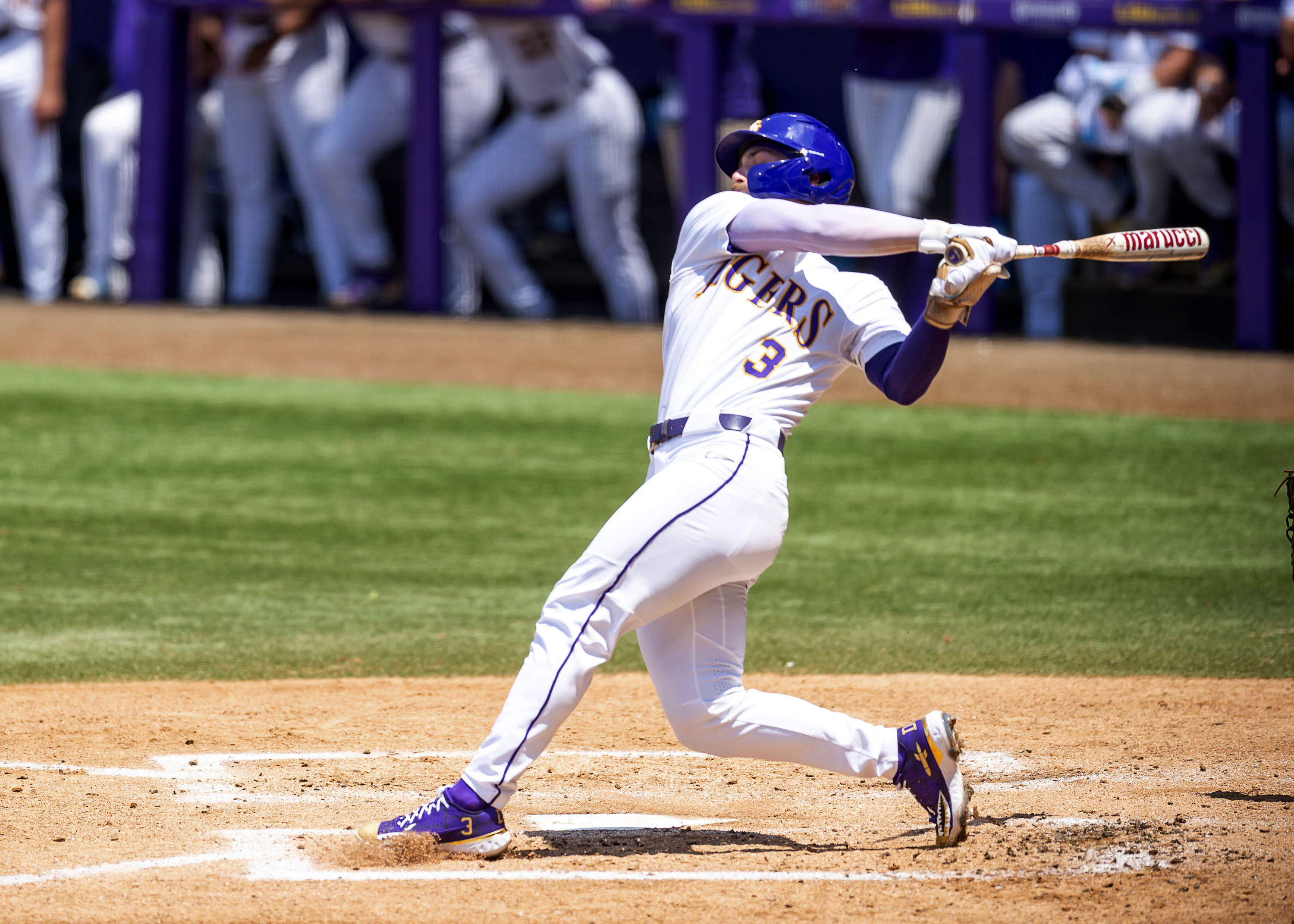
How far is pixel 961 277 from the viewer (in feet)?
10.7

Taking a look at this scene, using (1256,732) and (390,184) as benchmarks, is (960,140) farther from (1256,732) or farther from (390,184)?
(1256,732)

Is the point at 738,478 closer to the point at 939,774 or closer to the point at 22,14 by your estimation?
the point at 939,774

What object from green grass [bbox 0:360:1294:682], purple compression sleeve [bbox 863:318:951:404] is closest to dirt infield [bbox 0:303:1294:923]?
green grass [bbox 0:360:1294:682]

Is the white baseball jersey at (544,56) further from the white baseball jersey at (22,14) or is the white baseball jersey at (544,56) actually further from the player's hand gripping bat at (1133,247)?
the player's hand gripping bat at (1133,247)

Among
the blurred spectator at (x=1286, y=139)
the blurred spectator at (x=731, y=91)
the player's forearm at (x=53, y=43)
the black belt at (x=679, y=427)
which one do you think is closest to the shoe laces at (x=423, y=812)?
the black belt at (x=679, y=427)

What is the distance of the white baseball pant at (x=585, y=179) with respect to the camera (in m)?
13.1

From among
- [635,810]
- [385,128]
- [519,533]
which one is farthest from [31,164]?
[635,810]

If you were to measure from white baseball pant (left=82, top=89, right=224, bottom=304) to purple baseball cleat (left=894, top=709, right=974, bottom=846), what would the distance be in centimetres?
1146

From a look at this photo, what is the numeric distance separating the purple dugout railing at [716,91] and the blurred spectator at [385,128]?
0.58 ft

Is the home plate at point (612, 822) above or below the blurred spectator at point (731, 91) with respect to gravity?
below

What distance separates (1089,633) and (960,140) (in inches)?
262

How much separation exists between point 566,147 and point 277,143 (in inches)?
103

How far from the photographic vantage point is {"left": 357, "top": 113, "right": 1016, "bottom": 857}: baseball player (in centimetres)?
342

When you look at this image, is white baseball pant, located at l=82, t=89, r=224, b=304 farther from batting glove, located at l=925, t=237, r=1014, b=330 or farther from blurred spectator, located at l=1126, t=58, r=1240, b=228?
batting glove, located at l=925, t=237, r=1014, b=330
